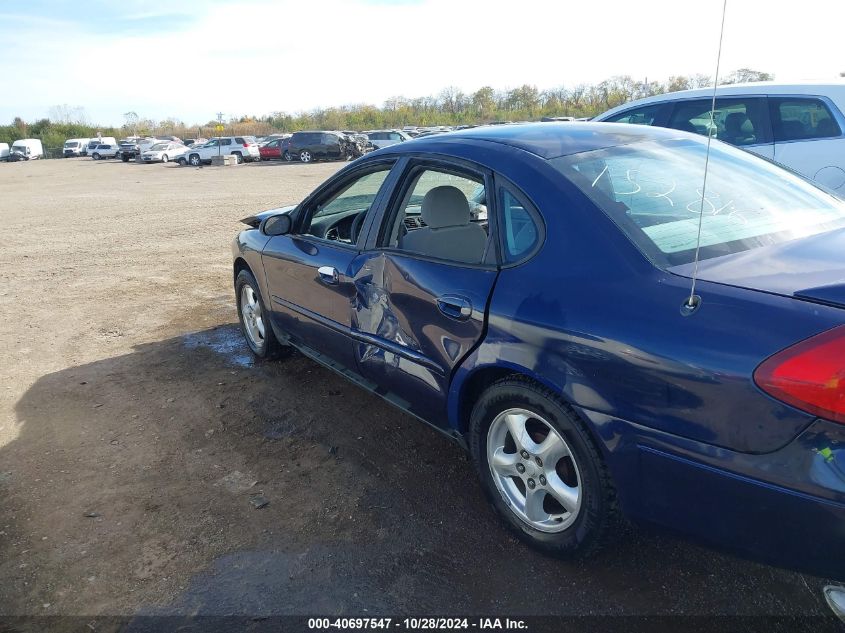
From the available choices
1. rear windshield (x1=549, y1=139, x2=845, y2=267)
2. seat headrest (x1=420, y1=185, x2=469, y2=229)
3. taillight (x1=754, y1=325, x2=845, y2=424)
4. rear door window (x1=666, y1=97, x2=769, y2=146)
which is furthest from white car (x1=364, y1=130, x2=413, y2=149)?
taillight (x1=754, y1=325, x2=845, y2=424)

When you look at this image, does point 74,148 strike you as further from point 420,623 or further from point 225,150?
point 420,623

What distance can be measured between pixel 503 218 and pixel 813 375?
1325 mm

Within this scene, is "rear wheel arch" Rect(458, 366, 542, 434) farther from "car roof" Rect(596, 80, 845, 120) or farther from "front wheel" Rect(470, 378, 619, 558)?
"car roof" Rect(596, 80, 845, 120)

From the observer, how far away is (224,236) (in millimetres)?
11070

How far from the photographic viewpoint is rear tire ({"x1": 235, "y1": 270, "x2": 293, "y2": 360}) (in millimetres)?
4848

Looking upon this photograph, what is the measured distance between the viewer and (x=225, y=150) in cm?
3966

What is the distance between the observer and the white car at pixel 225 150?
39812mm

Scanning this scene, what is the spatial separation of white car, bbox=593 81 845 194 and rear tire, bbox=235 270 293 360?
436 cm

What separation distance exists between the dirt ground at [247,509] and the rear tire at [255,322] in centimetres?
14

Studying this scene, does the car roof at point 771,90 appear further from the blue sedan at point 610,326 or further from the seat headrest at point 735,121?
the blue sedan at point 610,326

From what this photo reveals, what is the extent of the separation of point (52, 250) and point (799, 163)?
406 inches

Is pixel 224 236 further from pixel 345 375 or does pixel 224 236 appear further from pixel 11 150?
pixel 11 150

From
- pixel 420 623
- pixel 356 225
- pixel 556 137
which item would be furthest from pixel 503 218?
pixel 420 623

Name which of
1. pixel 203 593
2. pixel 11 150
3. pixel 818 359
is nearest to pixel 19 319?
pixel 203 593
